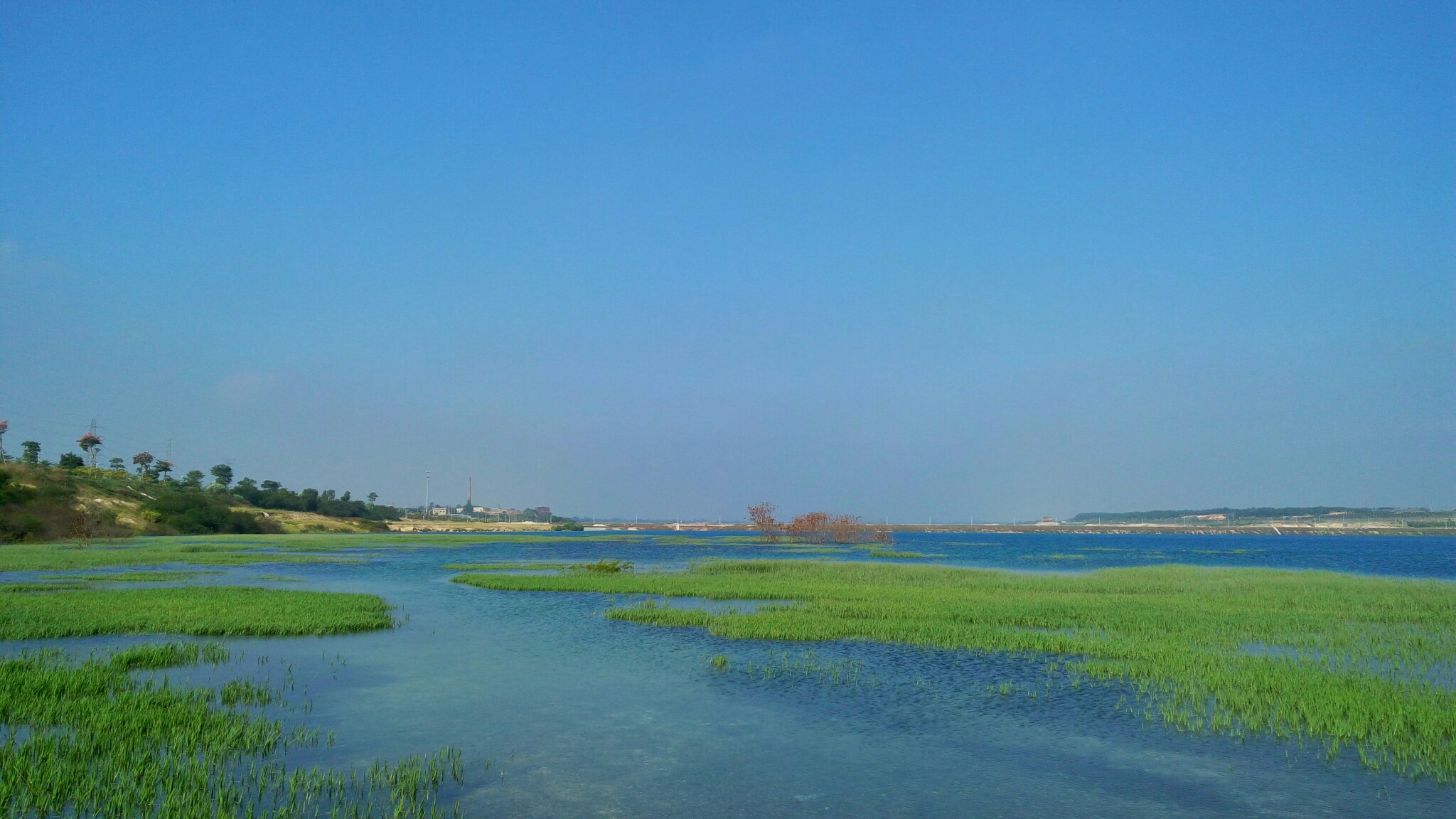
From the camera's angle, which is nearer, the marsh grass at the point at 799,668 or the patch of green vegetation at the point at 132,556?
the marsh grass at the point at 799,668

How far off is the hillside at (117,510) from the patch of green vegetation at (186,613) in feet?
158

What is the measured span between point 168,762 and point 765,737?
893 cm

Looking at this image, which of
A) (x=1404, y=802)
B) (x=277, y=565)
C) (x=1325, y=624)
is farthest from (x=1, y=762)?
(x=277, y=565)

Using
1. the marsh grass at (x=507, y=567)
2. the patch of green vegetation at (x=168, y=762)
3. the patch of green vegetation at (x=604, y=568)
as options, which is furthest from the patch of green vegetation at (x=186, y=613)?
the marsh grass at (x=507, y=567)

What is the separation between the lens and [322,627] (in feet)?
83.3

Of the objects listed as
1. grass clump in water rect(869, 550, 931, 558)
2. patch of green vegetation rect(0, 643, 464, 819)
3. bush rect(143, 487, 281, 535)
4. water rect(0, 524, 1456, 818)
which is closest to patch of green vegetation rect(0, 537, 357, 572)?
bush rect(143, 487, 281, 535)

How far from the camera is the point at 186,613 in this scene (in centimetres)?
2678

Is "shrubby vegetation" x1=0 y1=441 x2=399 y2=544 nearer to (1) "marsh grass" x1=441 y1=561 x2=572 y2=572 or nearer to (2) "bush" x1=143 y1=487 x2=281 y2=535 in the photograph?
(2) "bush" x1=143 y1=487 x2=281 y2=535

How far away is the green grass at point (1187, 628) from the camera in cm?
1520

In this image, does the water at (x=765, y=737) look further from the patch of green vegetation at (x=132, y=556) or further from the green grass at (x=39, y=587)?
the patch of green vegetation at (x=132, y=556)

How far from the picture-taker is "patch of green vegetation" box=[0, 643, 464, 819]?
1030cm

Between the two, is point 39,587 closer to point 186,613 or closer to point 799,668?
point 186,613

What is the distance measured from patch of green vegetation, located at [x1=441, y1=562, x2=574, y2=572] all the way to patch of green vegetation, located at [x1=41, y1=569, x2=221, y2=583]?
1426 cm

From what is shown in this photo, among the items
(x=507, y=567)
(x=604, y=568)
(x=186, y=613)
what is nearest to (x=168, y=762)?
(x=186, y=613)
